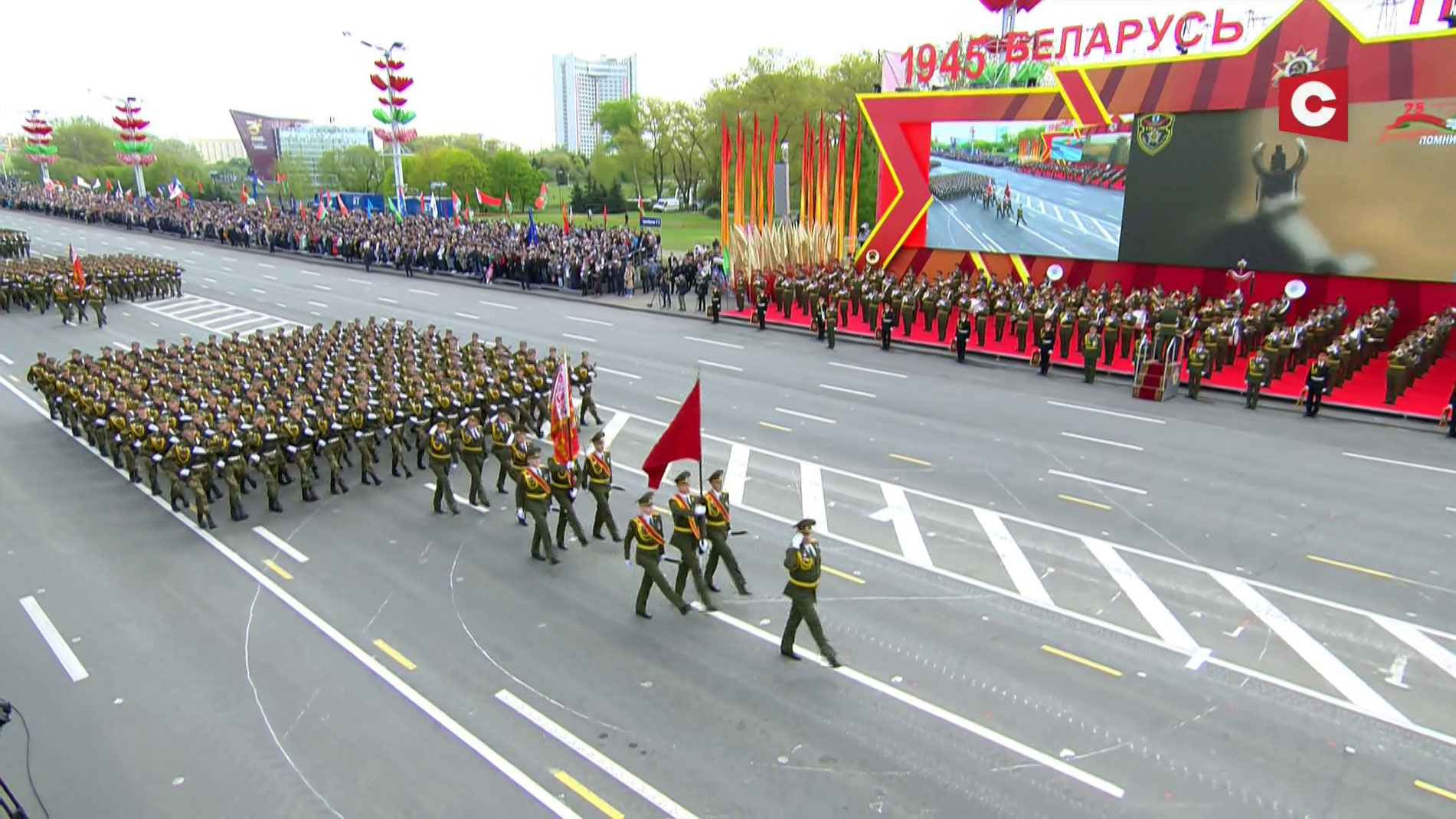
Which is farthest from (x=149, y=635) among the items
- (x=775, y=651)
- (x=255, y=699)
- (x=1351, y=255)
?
(x=1351, y=255)

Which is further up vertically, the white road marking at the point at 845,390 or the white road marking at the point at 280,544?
the white road marking at the point at 845,390

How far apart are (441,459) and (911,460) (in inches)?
326

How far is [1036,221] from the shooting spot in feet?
94.9

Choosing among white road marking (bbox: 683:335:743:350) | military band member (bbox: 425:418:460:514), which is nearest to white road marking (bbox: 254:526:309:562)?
military band member (bbox: 425:418:460:514)

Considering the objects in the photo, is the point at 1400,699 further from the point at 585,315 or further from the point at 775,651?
the point at 585,315

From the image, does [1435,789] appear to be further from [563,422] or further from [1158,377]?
[1158,377]

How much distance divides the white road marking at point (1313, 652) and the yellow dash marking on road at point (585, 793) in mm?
7296

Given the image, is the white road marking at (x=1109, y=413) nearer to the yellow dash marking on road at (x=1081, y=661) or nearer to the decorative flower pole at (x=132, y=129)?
the yellow dash marking on road at (x=1081, y=661)

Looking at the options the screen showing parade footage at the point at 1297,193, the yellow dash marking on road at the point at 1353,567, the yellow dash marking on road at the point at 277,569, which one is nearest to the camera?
the yellow dash marking on road at the point at 1353,567

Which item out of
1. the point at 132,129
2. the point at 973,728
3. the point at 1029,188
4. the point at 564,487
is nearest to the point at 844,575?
the point at 973,728

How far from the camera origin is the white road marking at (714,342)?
26.7 m

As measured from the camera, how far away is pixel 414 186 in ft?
322

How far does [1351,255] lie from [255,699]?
88.3 feet

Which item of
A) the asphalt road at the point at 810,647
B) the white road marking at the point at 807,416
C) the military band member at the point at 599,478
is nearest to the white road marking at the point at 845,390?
the white road marking at the point at 807,416
